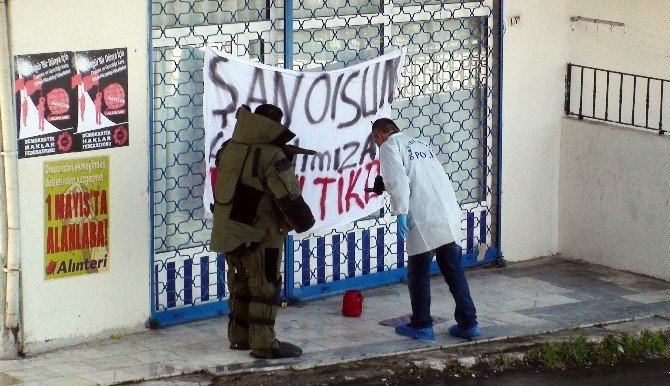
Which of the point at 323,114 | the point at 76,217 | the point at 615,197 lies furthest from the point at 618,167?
the point at 76,217

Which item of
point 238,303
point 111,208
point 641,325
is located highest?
point 111,208

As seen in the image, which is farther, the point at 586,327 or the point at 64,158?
the point at 586,327

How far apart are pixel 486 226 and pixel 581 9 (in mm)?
2299

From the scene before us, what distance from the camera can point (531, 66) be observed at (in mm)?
12812

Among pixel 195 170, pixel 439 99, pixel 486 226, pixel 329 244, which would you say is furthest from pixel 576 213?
pixel 195 170

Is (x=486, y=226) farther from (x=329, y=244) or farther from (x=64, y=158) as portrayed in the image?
(x=64, y=158)

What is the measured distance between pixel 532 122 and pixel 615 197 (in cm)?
105

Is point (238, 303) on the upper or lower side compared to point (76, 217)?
lower

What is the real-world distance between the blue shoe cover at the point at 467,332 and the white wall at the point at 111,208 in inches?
92.3

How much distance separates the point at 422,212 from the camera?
9.95 metres

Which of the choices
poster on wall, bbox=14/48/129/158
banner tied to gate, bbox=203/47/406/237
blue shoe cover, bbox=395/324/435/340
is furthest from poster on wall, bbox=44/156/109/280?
blue shoe cover, bbox=395/324/435/340

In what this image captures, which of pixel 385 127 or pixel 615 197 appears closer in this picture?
pixel 385 127

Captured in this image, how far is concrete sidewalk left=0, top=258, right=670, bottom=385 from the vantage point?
938 centimetres

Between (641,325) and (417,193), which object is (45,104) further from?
(641,325)
